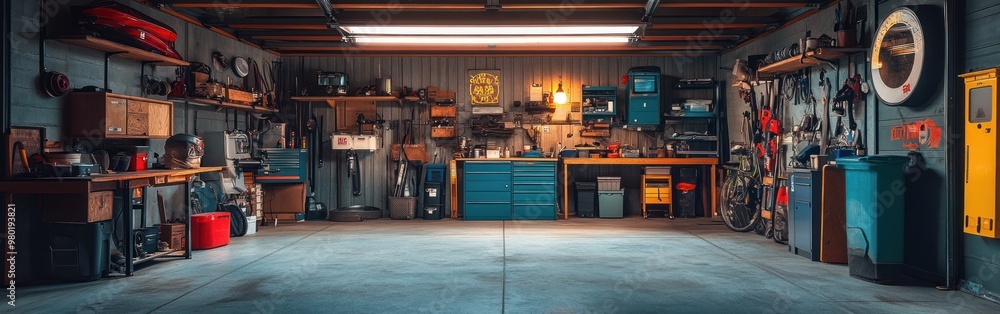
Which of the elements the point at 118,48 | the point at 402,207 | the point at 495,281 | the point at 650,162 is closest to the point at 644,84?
the point at 650,162

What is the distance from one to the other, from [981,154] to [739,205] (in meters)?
3.92

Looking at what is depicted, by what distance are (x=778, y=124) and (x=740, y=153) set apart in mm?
896

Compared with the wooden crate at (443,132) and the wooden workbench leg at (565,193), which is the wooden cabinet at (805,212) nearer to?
the wooden workbench leg at (565,193)

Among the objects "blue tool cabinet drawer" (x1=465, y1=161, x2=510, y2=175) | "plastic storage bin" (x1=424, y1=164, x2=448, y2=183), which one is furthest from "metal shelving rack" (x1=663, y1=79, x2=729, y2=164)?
"plastic storage bin" (x1=424, y1=164, x2=448, y2=183)

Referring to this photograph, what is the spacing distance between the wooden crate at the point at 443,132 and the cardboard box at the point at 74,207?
534 cm

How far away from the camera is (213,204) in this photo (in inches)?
293

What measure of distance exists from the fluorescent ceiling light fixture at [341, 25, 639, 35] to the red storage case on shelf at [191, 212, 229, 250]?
2394 mm

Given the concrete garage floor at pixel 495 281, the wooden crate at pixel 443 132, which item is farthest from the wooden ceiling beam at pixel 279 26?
the wooden crate at pixel 443 132

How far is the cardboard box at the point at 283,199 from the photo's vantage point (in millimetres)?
9352

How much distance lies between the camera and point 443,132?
32.7 ft

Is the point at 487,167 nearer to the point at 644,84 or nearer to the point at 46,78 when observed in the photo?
the point at 644,84

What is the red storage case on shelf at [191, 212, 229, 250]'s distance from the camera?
6648mm

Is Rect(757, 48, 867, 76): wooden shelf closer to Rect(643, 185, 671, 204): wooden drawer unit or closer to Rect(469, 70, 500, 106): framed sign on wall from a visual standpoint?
Rect(643, 185, 671, 204): wooden drawer unit

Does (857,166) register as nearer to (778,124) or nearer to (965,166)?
(965,166)
